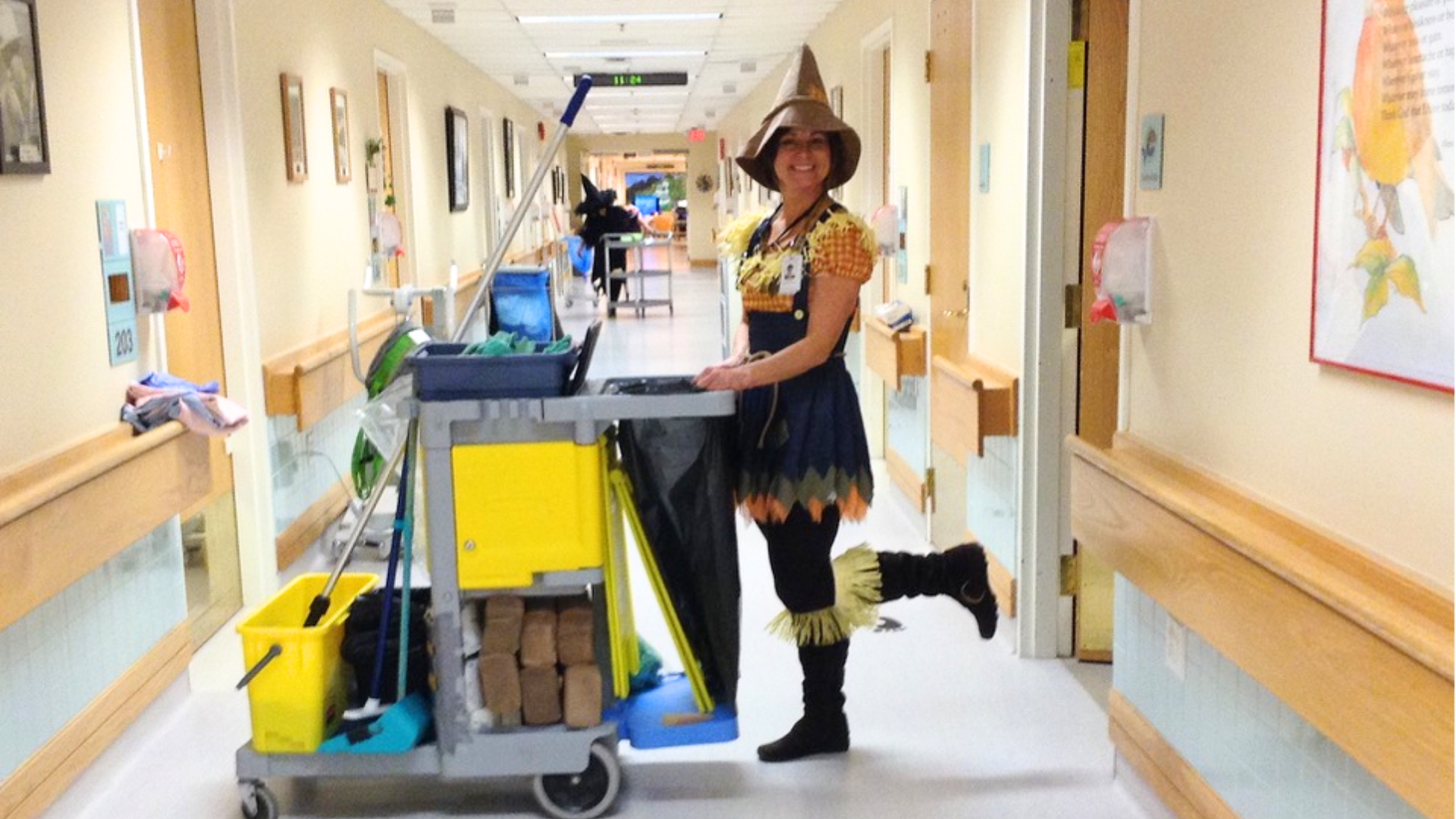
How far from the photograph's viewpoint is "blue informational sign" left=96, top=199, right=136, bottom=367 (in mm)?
3479

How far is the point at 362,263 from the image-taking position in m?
6.74

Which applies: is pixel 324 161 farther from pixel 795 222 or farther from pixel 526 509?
pixel 526 509

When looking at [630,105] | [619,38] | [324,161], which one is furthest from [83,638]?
[630,105]

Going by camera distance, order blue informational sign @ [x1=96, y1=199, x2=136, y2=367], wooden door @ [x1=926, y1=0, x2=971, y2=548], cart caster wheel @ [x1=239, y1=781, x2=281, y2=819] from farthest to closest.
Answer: wooden door @ [x1=926, y1=0, x2=971, y2=548]
blue informational sign @ [x1=96, y1=199, x2=136, y2=367]
cart caster wheel @ [x1=239, y1=781, x2=281, y2=819]

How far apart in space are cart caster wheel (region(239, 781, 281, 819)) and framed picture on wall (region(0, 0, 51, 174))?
143 centimetres

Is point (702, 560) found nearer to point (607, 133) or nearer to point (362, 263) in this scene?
point (362, 263)

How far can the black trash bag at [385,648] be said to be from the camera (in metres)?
3.04

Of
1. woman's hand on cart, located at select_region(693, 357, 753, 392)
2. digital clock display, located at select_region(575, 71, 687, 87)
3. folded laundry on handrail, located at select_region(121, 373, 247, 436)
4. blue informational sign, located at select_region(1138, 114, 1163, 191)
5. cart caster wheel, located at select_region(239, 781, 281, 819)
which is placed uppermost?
digital clock display, located at select_region(575, 71, 687, 87)

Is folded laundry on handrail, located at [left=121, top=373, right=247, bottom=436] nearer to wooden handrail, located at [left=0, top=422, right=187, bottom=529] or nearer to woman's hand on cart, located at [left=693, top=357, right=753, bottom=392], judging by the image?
wooden handrail, located at [left=0, top=422, right=187, bottom=529]

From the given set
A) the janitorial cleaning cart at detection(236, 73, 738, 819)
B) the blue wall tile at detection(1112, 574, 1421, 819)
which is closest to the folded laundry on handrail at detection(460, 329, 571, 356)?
the janitorial cleaning cart at detection(236, 73, 738, 819)

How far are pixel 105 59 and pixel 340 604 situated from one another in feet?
5.06

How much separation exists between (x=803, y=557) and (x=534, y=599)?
630mm

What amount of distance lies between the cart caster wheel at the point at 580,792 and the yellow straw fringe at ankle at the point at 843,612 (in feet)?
1.74

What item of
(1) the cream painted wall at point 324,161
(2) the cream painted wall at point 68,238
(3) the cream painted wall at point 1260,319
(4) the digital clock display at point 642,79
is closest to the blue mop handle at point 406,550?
(2) the cream painted wall at point 68,238
